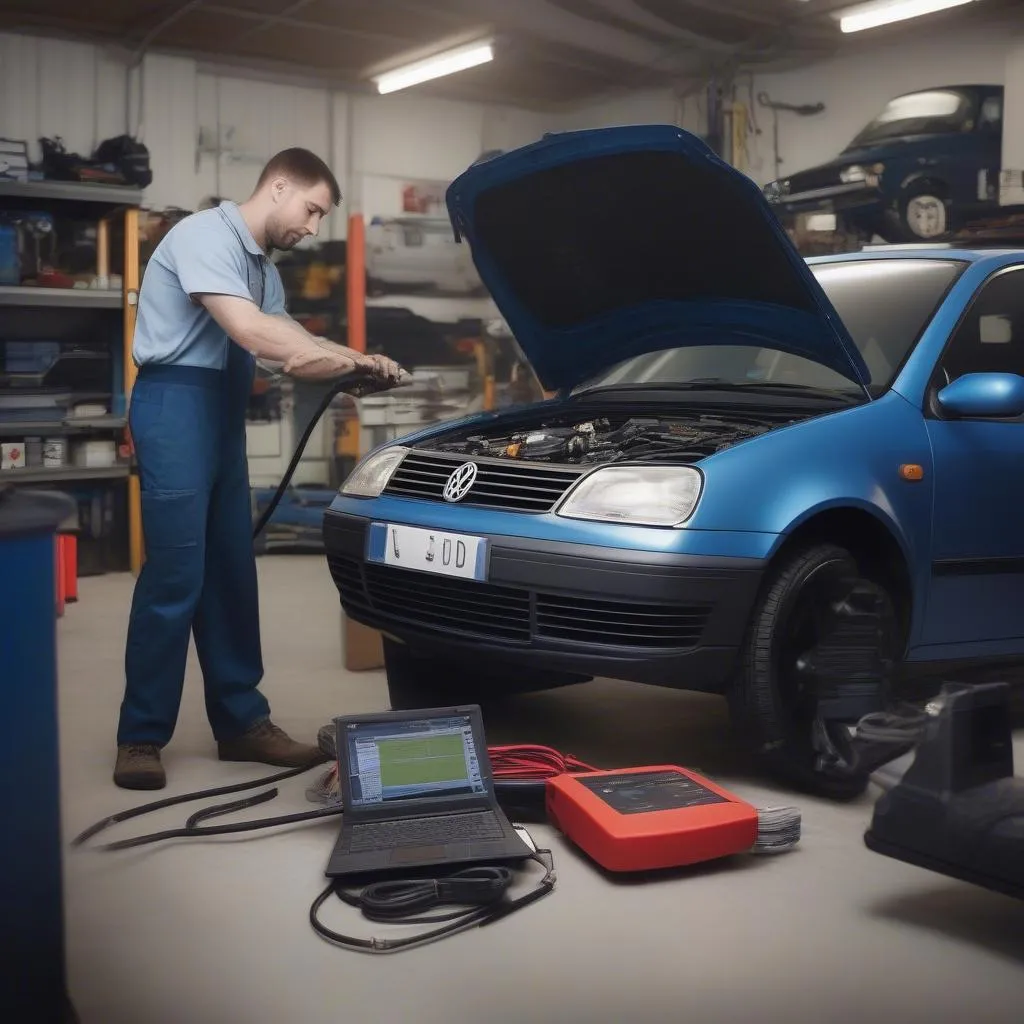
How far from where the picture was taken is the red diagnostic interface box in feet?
7.07

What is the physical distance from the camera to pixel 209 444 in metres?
2.72

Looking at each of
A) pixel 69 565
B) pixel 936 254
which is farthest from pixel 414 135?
pixel 936 254

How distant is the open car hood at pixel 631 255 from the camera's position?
8.58ft

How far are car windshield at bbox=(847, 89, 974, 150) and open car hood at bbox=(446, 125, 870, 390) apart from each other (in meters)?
3.96

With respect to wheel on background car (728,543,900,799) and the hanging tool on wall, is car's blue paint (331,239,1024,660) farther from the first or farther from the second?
the hanging tool on wall

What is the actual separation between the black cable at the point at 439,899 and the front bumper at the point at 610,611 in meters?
0.50

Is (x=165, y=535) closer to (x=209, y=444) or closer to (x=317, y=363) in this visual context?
(x=209, y=444)

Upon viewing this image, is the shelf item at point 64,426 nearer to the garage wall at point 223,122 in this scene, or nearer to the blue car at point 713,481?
the garage wall at point 223,122

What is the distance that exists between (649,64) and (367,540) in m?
5.78

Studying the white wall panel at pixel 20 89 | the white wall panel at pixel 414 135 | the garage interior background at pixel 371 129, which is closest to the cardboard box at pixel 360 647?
the garage interior background at pixel 371 129

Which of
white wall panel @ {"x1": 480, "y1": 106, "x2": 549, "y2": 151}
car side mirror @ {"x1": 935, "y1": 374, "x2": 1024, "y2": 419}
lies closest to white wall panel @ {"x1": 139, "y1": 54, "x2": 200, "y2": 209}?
white wall panel @ {"x1": 480, "y1": 106, "x2": 549, "y2": 151}

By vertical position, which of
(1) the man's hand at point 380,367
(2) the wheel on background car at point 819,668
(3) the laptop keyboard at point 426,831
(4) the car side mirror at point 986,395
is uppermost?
(1) the man's hand at point 380,367

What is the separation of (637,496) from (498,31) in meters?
5.10

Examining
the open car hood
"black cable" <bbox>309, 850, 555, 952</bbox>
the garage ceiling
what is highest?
the garage ceiling
